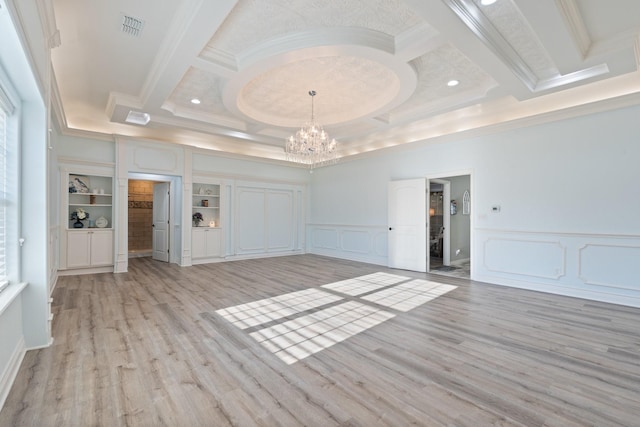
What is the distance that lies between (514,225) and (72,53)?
7.15 meters

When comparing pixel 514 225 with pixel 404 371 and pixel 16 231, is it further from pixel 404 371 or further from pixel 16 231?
pixel 16 231

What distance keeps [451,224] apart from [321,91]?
5459 mm

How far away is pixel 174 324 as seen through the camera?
3344 millimetres

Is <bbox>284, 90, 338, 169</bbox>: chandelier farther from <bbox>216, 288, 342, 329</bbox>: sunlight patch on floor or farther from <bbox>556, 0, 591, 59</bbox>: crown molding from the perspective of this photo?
<bbox>556, 0, 591, 59</bbox>: crown molding

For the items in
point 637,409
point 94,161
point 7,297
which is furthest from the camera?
point 94,161

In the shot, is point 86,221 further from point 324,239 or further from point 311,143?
point 324,239

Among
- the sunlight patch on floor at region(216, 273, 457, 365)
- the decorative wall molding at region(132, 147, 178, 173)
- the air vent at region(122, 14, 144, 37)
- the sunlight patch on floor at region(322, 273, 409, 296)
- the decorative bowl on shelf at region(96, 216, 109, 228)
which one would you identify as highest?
the air vent at region(122, 14, 144, 37)

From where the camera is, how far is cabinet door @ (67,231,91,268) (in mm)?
5827

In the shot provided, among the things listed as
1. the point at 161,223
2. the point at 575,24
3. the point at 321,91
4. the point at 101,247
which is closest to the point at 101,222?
the point at 101,247

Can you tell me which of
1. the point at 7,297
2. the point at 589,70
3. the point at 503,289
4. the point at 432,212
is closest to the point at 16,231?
the point at 7,297

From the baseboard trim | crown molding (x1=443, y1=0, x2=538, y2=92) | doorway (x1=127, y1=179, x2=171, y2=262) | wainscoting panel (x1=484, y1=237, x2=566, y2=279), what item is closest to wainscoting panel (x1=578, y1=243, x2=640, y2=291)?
wainscoting panel (x1=484, y1=237, x2=566, y2=279)

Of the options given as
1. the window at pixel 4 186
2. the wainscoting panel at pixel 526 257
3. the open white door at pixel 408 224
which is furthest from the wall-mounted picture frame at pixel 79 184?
the wainscoting panel at pixel 526 257

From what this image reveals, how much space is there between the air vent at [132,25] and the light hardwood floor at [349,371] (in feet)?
10.9

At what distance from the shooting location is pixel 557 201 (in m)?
4.76
